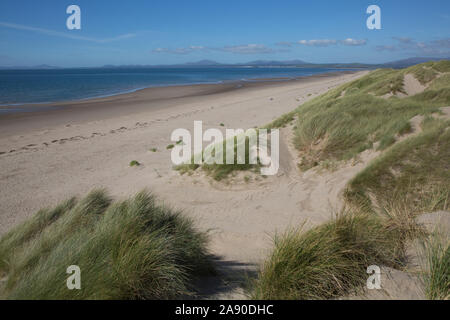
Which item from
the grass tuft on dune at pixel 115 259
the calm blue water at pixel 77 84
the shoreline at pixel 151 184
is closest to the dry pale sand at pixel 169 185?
the shoreline at pixel 151 184

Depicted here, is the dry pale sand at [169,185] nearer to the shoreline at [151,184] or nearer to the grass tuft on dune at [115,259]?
the shoreline at [151,184]

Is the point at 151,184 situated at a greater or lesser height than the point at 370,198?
lesser

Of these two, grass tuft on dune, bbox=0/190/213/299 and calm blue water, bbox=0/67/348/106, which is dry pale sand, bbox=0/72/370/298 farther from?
calm blue water, bbox=0/67/348/106

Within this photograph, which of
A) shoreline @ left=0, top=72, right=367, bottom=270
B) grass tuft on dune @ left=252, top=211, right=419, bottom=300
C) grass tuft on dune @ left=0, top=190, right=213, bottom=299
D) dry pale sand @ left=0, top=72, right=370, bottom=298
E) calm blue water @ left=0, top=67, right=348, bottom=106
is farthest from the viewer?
calm blue water @ left=0, top=67, right=348, bottom=106

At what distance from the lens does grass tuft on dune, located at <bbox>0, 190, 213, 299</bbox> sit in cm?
253

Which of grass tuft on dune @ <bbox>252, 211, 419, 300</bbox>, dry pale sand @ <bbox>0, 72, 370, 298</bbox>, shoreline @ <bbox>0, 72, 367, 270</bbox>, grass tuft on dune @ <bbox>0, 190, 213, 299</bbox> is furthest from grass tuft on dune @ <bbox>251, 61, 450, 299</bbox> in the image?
grass tuft on dune @ <bbox>0, 190, 213, 299</bbox>

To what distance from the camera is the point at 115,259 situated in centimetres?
281

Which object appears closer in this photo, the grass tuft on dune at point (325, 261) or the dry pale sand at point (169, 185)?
the grass tuft on dune at point (325, 261)

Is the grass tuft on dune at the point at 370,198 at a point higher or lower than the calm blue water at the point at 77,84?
lower

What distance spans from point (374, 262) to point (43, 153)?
11225mm

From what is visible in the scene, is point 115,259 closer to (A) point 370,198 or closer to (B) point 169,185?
(A) point 370,198

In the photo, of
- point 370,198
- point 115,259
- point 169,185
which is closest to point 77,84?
point 169,185

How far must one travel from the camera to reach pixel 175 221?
389cm

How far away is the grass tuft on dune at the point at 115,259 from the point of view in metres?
2.53
